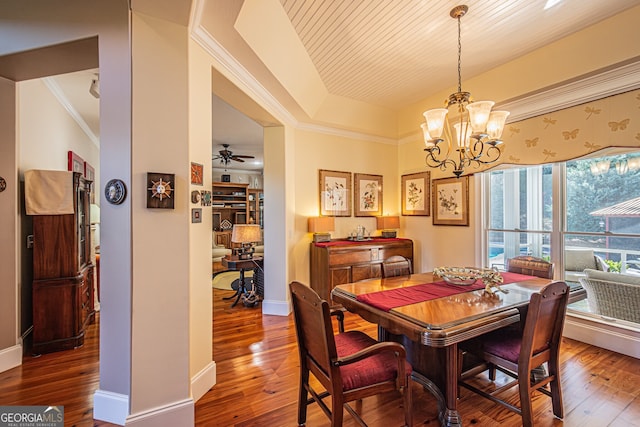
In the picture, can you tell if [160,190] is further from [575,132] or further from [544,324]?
[575,132]

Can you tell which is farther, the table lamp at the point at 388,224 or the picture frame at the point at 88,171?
the picture frame at the point at 88,171

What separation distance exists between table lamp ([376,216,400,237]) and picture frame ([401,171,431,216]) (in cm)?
28

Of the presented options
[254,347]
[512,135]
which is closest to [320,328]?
[254,347]

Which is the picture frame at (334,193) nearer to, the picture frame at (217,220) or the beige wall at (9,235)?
the beige wall at (9,235)

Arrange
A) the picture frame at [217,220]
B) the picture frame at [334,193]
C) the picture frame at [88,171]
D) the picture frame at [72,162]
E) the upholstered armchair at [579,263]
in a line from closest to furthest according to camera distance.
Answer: the upholstered armchair at [579,263] → the picture frame at [72,162] → the picture frame at [334,193] → the picture frame at [88,171] → the picture frame at [217,220]

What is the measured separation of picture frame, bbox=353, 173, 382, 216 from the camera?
4676 mm

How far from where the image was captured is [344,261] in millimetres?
3877

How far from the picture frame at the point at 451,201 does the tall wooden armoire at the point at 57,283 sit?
469 centimetres

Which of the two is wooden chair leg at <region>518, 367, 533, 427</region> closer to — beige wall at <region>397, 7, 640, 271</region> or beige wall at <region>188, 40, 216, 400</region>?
beige wall at <region>188, 40, 216, 400</region>

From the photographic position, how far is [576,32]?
277cm

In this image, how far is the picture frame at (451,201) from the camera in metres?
4.07

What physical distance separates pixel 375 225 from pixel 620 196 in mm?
2938

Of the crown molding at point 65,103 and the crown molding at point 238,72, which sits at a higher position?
the crown molding at point 65,103

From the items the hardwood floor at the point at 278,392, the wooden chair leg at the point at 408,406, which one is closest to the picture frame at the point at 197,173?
the hardwood floor at the point at 278,392
